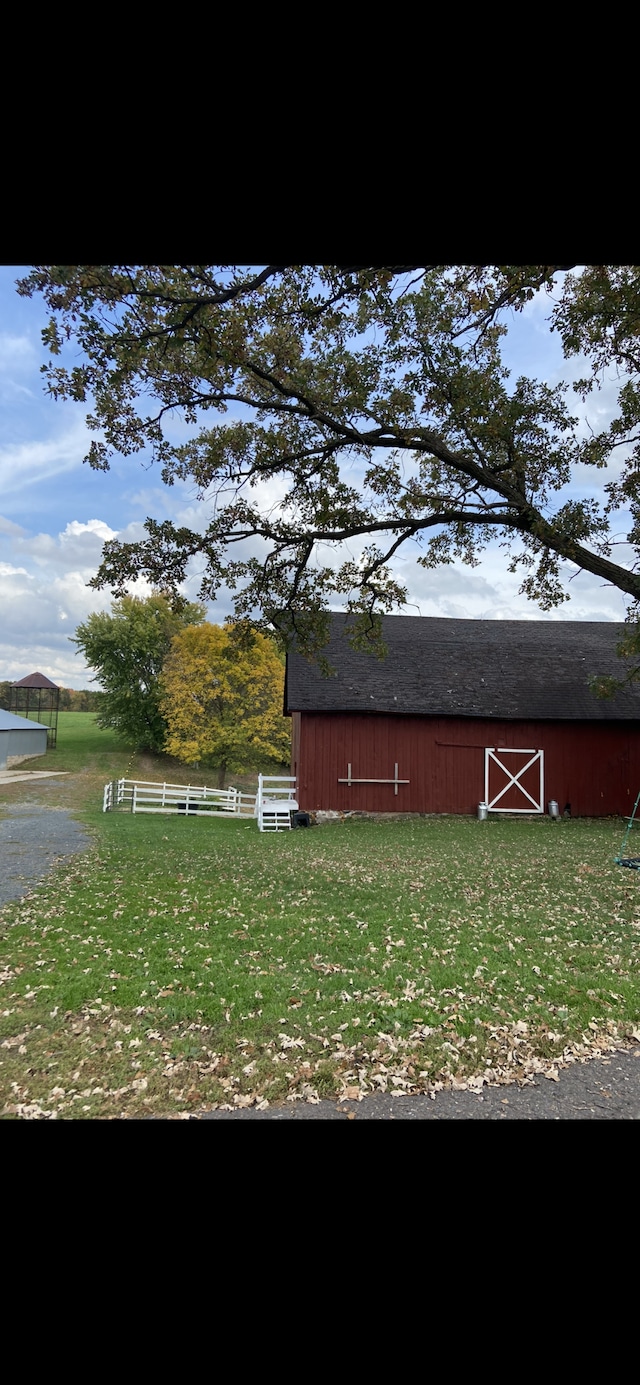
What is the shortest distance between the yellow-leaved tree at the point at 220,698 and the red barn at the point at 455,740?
15.9ft

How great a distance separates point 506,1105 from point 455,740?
1549 cm

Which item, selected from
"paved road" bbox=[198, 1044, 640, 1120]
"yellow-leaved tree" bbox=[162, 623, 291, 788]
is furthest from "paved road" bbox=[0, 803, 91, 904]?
"yellow-leaved tree" bbox=[162, 623, 291, 788]

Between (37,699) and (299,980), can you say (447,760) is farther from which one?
(37,699)

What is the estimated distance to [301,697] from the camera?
1828 centimetres

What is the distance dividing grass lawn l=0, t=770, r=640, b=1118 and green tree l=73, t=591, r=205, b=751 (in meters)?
25.6

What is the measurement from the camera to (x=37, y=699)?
39594mm

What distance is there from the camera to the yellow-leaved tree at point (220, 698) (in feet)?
79.6

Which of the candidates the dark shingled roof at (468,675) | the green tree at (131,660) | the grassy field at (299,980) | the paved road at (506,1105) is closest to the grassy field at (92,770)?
the green tree at (131,660)

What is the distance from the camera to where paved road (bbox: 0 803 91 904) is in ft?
29.1

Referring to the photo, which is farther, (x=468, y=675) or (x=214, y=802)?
(x=468, y=675)

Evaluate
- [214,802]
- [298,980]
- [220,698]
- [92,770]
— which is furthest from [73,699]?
[298,980]
